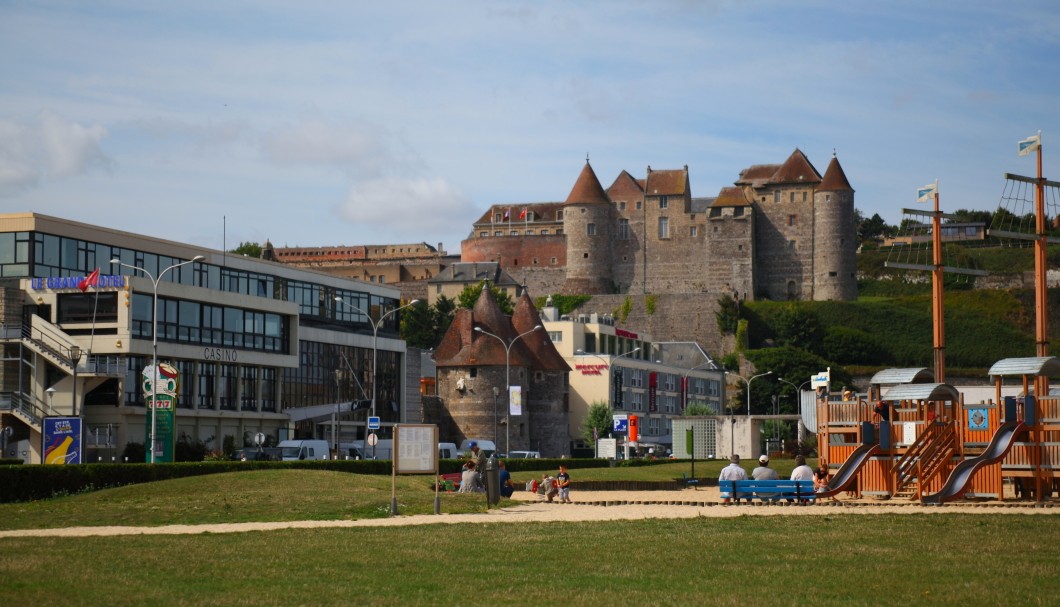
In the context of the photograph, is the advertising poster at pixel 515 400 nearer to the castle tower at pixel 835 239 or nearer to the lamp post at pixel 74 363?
the lamp post at pixel 74 363

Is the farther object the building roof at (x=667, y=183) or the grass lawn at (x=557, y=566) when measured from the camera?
the building roof at (x=667, y=183)

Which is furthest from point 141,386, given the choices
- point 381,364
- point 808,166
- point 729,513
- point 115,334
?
point 808,166

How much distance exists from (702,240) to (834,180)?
1467cm

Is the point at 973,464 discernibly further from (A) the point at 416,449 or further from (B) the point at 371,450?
(B) the point at 371,450

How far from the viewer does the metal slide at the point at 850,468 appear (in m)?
33.8

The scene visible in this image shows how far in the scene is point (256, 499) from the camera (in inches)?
1166

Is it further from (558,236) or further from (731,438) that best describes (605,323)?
(731,438)

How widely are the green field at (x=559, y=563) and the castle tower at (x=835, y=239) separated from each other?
4580 inches

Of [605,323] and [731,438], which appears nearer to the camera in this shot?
[731,438]

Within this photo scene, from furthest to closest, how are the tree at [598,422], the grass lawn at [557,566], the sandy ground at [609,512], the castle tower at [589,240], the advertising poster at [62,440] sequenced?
the castle tower at [589,240]
the tree at [598,422]
the advertising poster at [62,440]
the sandy ground at [609,512]
the grass lawn at [557,566]

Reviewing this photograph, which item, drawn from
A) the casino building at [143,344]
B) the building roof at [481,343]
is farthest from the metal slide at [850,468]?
the building roof at [481,343]

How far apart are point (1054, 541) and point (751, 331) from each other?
116679 millimetres

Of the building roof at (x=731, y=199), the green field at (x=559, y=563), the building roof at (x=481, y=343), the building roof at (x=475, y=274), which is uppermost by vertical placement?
the building roof at (x=731, y=199)

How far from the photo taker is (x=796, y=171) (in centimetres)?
14325
